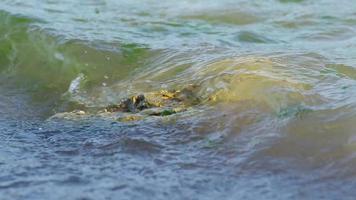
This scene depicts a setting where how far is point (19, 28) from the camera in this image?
810 centimetres

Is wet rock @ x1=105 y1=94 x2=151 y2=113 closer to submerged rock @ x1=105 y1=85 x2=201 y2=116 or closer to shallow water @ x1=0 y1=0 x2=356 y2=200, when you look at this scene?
submerged rock @ x1=105 y1=85 x2=201 y2=116

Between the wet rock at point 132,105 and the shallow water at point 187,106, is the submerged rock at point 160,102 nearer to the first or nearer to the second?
the wet rock at point 132,105

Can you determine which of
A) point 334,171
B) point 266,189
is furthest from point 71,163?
point 334,171

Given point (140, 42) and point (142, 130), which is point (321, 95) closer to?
point (142, 130)

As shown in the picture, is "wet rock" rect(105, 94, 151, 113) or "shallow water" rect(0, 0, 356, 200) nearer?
"shallow water" rect(0, 0, 356, 200)

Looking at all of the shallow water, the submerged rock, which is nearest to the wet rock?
the submerged rock

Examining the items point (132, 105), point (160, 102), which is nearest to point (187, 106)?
point (160, 102)

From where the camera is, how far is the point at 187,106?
5.34 meters

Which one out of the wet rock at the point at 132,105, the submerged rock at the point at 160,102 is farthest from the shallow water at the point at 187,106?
the wet rock at the point at 132,105

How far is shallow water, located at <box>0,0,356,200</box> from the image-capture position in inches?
155

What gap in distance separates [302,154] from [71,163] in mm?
1416

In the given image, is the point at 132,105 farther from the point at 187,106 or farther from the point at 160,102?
the point at 187,106

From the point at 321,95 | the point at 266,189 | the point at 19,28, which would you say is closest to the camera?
the point at 266,189

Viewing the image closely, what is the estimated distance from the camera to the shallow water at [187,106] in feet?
13.0
